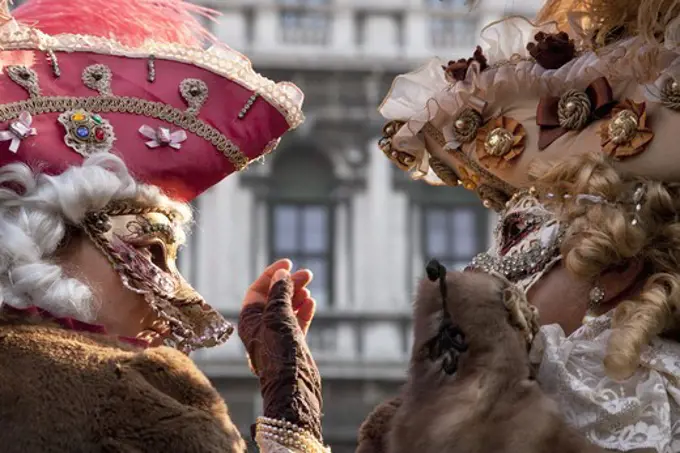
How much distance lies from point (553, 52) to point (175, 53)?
25.4 inches

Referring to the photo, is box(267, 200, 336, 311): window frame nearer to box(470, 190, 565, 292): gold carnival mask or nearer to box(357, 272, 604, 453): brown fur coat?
box(470, 190, 565, 292): gold carnival mask

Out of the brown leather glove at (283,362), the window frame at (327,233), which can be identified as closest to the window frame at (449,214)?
the window frame at (327,233)

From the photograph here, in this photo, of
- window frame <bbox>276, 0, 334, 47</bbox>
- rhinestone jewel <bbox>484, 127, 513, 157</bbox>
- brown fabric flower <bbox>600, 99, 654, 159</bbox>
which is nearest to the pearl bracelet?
rhinestone jewel <bbox>484, 127, 513, 157</bbox>

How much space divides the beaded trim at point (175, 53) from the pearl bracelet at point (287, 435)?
0.50 meters

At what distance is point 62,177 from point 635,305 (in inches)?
34.4

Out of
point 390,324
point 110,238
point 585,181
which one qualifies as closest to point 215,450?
point 110,238

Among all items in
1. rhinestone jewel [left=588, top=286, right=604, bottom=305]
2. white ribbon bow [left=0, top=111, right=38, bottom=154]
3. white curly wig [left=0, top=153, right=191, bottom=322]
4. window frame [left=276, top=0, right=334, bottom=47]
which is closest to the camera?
rhinestone jewel [left=588, top=286, right=604, bottom=305]

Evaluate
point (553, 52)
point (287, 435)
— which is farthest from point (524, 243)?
point (287, 435)

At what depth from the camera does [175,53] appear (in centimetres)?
267

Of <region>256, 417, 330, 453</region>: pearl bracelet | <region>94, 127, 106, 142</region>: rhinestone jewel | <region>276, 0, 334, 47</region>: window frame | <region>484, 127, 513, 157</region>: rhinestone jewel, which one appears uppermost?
<region>276, 0, 334, 47</region>: window frame

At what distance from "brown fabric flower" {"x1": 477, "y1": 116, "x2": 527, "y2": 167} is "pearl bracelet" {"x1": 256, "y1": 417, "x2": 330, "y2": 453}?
0.54 metres

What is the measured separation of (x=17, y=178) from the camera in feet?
7.97

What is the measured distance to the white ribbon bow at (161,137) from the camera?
2.58m

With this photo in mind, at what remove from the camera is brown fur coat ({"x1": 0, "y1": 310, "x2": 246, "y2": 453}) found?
6.95 ft
